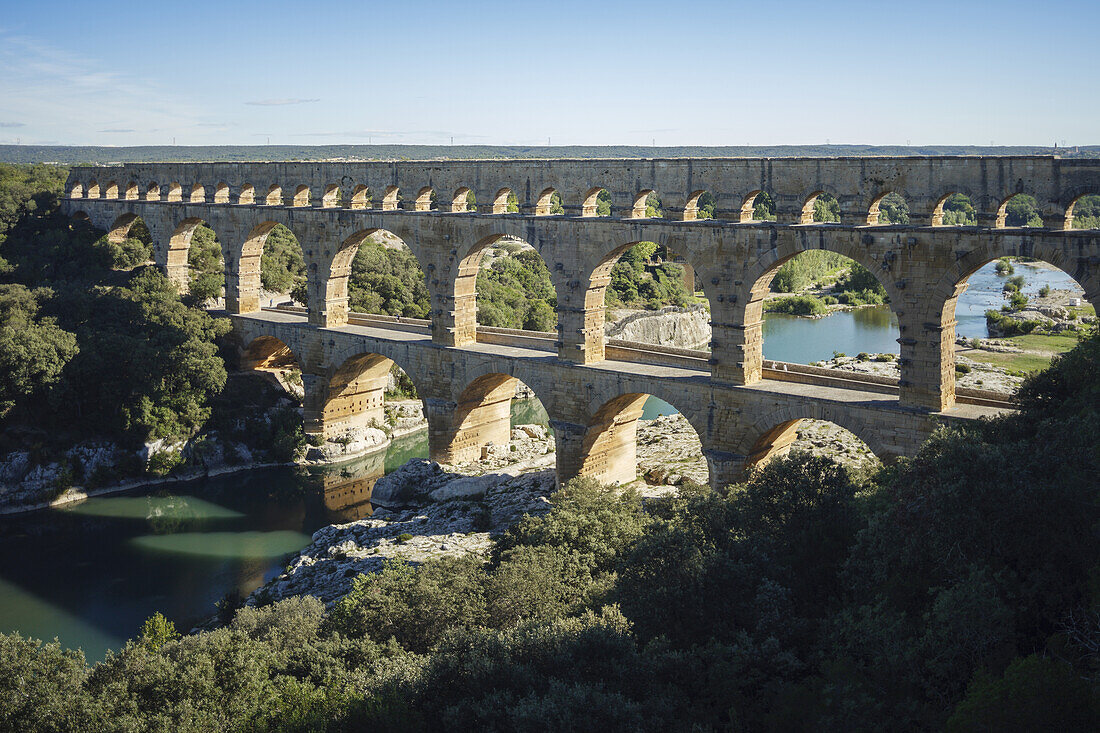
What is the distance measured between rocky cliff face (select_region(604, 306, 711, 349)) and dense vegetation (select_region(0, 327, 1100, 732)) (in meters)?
26.8

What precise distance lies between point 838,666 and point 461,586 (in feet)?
19.2

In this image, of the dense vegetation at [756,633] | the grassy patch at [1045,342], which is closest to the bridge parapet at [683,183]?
the dense vegetation at [756,633]

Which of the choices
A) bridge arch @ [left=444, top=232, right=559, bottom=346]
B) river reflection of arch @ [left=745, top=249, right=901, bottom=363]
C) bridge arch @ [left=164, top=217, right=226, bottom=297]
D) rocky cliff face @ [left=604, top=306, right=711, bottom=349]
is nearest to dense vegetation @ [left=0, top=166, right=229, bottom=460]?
bridge arch @ [left=164, top=217, right=226, bottom=297]

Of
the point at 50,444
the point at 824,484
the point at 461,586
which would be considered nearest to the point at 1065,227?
the point at 824,484

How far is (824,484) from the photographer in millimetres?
13227

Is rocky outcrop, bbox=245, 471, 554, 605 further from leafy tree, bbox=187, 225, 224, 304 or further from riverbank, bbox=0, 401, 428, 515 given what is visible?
leafy tree, bbox=187, 225, 224, 304

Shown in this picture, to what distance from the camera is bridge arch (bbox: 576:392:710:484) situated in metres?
20.7

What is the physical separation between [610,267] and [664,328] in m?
21.6

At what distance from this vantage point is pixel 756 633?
35.0ft

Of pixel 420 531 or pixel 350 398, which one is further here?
pixel 350 398

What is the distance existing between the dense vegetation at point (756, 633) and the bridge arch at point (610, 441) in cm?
685

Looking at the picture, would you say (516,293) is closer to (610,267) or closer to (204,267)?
(204,267)

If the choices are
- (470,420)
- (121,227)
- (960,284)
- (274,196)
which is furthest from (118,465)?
(960,284)

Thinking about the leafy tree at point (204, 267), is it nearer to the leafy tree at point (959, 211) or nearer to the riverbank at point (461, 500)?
the riverbank at point (461, 500)
